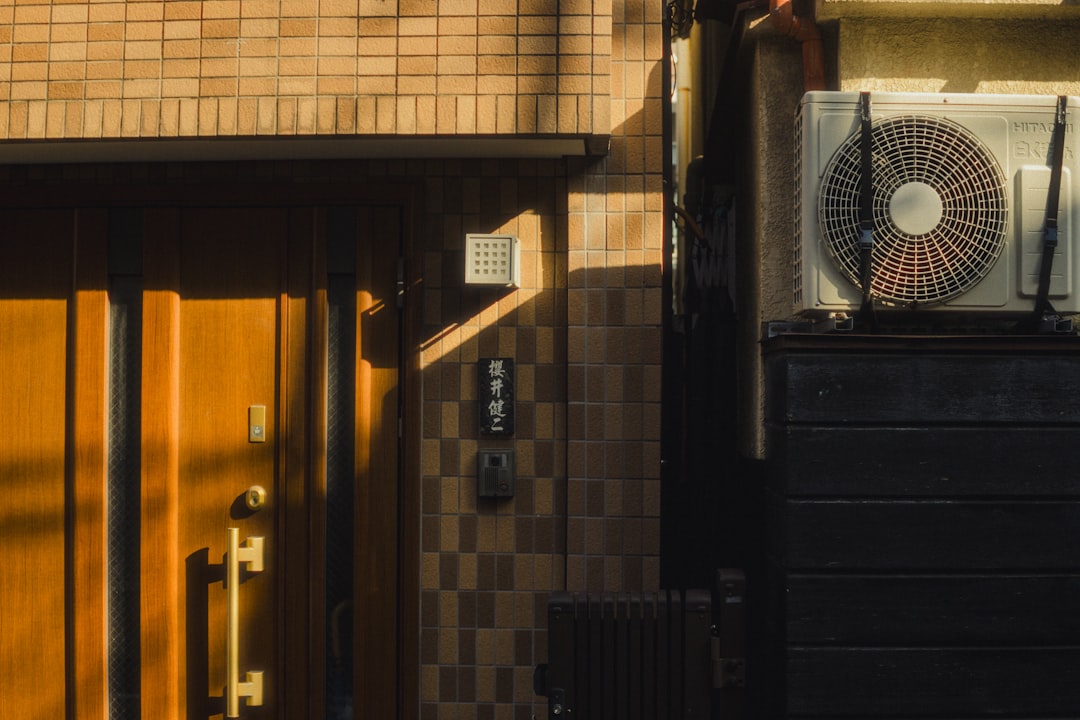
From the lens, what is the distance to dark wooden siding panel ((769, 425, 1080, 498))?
2938mm

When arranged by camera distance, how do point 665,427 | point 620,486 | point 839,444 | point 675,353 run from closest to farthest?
point 839,444 → point 620,486 → point 665,427 → point 675,353

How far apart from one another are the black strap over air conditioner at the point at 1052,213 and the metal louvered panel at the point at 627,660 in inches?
65.6

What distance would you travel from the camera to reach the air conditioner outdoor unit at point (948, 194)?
3.02 metres

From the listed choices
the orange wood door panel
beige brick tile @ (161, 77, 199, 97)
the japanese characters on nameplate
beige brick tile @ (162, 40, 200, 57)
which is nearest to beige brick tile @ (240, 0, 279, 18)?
beige brick tile @ (162, 40, 200, 57)

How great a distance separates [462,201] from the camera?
3.64 meters

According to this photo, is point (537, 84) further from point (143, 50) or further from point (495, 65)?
point (143, 50)

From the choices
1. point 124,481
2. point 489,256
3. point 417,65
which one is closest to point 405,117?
point 417,65

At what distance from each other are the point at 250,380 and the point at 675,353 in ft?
6.84

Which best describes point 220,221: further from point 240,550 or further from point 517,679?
point 517,679

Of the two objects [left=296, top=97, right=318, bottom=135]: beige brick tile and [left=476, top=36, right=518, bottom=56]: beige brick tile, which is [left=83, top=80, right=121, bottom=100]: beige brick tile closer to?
[left=296, top=97, right=318, bottom=135]: beige brick tile

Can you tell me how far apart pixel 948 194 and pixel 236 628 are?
334 cm

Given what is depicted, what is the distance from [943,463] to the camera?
294cm

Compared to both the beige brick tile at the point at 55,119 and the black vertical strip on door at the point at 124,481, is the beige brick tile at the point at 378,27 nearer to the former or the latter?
the beige brick tile at the point at 55,119

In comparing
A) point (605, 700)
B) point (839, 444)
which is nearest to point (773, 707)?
point (605, 700)
